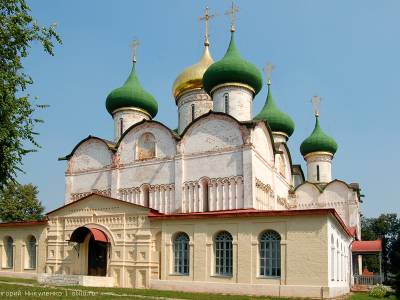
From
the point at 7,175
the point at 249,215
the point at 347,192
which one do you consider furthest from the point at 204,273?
the point at 347,192

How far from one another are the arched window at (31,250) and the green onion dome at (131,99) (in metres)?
8.91

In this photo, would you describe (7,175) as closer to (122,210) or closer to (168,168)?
(122,210)

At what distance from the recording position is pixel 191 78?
89.1 ft

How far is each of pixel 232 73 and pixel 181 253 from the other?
9.70 m

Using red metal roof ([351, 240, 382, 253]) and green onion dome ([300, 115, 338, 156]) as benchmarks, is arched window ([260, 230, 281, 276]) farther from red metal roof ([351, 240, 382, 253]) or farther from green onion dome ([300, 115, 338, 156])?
green onion dome ([300, 115, 338, 156])

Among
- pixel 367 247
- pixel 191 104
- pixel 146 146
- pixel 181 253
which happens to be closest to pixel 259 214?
pixel 181 253

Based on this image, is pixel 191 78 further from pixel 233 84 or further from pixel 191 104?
pixel 233 84

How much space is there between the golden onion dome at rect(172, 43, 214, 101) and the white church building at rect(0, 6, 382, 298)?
7 cm

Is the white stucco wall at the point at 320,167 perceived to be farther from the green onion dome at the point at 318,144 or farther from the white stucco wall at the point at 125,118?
the white stucco wall at the point at 125,118

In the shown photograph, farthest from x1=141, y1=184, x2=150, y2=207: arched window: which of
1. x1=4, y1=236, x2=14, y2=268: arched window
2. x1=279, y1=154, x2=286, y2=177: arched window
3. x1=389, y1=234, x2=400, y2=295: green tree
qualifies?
x1=389, y1=234, x2=400, y2=295: green tree

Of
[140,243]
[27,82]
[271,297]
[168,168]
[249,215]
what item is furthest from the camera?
[168,168]

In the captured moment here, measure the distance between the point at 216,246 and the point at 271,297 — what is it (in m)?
2.60

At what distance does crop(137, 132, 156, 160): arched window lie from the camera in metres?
22.9

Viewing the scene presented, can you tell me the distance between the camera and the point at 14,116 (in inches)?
428
